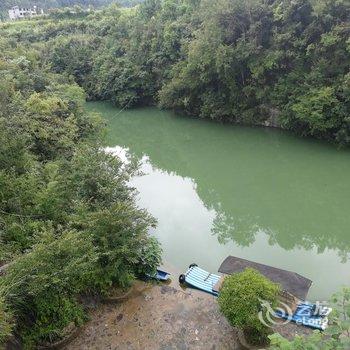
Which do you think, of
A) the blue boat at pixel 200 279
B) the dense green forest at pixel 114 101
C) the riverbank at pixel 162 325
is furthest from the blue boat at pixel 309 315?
the dense green forest at pixel 114 101

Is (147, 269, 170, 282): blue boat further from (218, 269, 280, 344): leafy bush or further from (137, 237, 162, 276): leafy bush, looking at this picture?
(218, 269, 280, 344): leafy bush

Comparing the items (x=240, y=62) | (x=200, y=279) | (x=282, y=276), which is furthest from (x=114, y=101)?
(x=282, y=276)

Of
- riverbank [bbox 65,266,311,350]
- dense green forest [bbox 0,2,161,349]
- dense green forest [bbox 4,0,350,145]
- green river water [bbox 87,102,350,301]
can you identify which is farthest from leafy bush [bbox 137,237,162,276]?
dense green forest [bbox 4,0,350,145]

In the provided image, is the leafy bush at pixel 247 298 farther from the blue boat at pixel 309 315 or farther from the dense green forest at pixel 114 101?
the dense green forest at pixel 114 101

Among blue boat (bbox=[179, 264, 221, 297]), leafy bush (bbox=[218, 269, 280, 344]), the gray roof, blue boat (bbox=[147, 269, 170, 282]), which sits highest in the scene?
leafy bush (bbox=[218, 269, 280, 344])

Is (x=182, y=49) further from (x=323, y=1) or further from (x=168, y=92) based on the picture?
(x=323, y=1)

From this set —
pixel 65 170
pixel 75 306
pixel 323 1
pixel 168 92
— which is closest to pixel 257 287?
pixel 75 306
